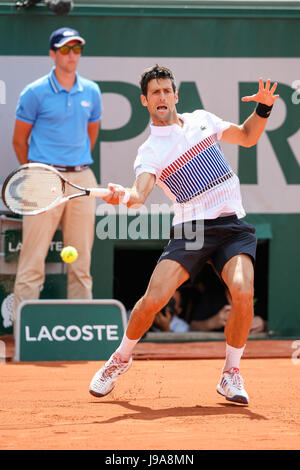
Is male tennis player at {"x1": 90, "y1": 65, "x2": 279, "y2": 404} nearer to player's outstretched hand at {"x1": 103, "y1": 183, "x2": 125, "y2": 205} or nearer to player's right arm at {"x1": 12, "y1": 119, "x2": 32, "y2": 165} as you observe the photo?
player's outstretched hand at {"x1": 103, "y1": 183, "x2": 125, "y2": 205}

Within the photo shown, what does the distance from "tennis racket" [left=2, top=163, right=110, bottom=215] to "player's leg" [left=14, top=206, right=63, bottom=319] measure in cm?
157

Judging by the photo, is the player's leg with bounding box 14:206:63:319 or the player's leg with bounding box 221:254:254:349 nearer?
the player's leg with bounding box 221:254:254:349

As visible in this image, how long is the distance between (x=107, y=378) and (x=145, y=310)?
1.49 ft

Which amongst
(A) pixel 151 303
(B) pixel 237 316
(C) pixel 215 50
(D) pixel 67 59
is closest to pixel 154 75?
(A) pixel 151 303

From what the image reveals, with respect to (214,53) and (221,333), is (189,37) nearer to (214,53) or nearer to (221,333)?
(214,53)

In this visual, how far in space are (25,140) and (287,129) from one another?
2.30 meters

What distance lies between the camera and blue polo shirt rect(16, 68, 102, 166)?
6523 millimetres

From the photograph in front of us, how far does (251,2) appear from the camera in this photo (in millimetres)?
7293

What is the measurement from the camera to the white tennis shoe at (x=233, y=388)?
421 centimetres

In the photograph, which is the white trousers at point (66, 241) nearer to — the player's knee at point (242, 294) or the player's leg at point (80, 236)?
the player's leg at point (80, 236)

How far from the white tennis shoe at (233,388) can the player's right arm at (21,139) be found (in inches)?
119

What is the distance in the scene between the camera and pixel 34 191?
4766 mm

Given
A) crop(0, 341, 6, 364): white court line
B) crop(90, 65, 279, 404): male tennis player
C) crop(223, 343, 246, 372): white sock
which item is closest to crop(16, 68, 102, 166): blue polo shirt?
crop(0, 341, 6, 364): white court line
